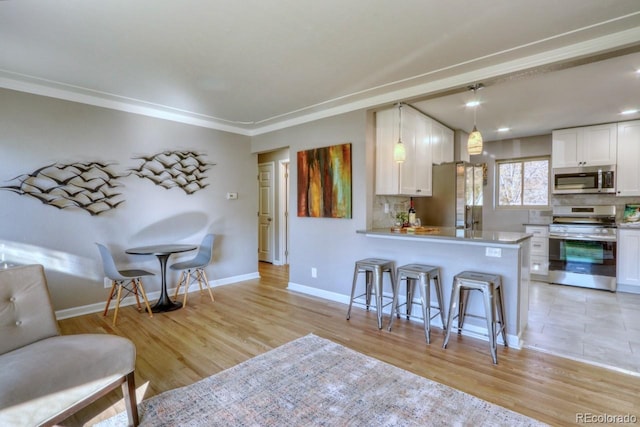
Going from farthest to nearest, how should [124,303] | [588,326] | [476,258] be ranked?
[124,303] → [588,326] → [476,258]

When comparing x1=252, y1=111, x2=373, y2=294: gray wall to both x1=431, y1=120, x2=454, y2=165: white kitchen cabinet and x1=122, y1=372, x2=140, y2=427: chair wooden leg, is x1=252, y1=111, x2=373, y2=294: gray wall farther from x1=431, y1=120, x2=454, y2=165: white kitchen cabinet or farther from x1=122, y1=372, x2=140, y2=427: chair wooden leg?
x1=122, y1=372, x2=140, y2=427: chair wooden leg

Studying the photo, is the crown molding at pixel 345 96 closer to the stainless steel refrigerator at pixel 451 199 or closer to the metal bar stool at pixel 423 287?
the stainless steel refrigerator at pixel 451 199

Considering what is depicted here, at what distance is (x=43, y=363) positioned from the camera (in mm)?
1596

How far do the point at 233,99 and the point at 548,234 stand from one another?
533cm

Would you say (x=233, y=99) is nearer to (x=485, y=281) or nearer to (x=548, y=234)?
(x=485, y=281)

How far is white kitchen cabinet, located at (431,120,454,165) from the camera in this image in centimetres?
459

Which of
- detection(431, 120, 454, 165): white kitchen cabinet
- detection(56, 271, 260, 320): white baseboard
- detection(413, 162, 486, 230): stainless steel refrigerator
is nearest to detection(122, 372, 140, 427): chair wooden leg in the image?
detection(56, 271, 260, 320): white baseboard

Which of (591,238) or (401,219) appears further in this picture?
(591,238)

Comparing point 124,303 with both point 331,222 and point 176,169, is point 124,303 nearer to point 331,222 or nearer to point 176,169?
point 176,169

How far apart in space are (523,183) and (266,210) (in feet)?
17.1

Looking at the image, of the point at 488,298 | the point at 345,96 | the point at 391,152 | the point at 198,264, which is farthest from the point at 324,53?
the point at 198,264

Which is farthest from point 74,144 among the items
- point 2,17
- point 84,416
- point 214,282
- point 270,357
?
point 270,357
